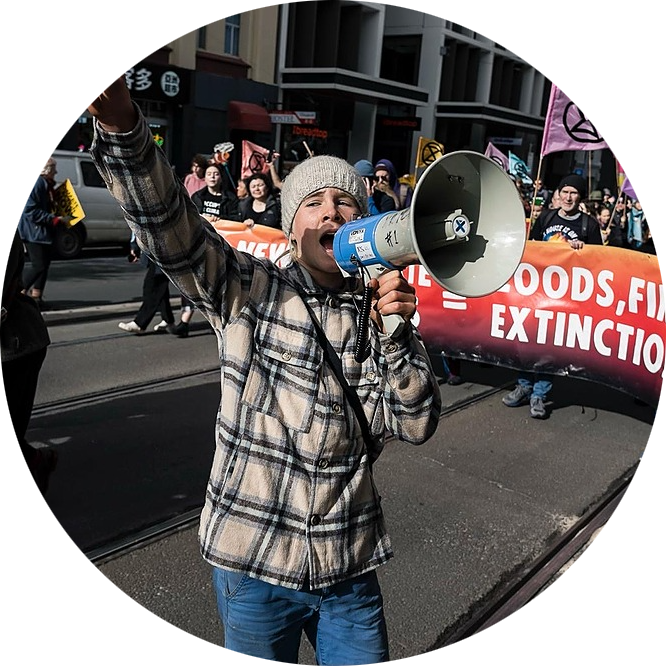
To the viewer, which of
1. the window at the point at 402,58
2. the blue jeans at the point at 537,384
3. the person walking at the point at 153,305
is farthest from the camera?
the window at the point at 402,58

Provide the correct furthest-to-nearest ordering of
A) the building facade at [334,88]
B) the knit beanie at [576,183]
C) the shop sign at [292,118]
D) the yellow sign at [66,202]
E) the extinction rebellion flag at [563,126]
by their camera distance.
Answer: the shop sign at [292,118], the building facade at [334,88], the yellow sign at [66,202], the extinction rebellion flag at [563,126], the knit beanie at [576,183]

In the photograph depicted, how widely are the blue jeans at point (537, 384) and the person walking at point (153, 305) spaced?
3.74 m

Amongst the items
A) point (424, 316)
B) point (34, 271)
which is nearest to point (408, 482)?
point (424, 316)

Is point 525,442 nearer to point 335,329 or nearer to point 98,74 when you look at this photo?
point 335,329

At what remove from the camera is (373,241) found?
6.06 ft

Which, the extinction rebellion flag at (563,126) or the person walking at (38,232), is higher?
the extinction rebellion flag at (563,126)

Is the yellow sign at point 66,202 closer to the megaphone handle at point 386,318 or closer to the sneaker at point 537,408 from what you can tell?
the sneaker at point 537,408

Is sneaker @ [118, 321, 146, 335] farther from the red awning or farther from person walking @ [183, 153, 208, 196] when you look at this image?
the red awning

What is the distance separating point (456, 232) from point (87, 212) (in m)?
13.8

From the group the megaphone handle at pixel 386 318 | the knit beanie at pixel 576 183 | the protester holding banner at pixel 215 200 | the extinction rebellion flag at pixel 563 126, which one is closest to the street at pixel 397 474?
the megaphone handle at pixel 386 318

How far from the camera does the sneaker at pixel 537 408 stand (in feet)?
20.8

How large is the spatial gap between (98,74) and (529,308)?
17.4 ft

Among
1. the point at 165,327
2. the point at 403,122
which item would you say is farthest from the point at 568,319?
the point at 403,122

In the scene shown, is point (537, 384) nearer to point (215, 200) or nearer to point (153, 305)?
point (215, 200)
